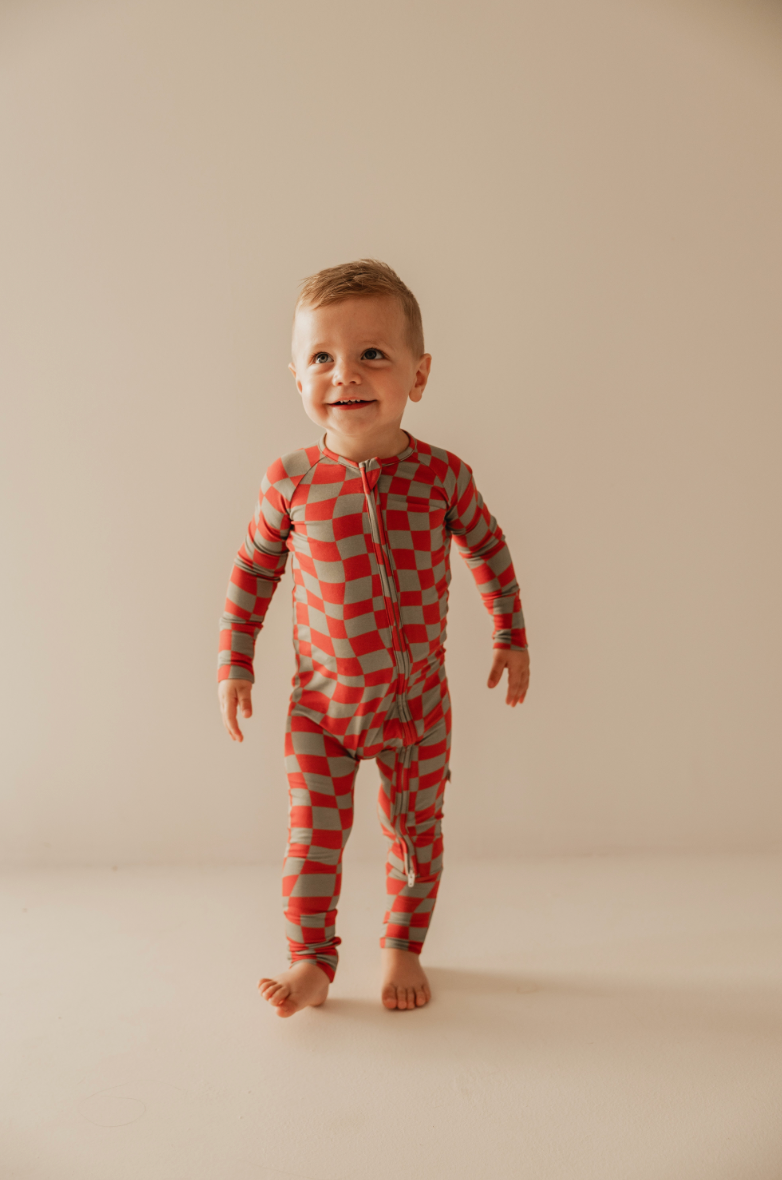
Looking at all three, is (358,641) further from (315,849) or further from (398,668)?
(315,849)

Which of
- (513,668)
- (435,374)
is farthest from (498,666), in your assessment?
(435,374)

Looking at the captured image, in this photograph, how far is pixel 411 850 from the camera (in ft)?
3.31

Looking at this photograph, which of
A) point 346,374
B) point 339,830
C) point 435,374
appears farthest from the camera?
point 435,374

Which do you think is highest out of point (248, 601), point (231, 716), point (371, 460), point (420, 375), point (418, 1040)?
point (420, 375)

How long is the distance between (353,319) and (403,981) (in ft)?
2.46

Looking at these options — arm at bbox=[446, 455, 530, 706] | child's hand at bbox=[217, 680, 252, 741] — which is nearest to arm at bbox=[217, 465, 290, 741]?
child's hand at bbox=[217, 680, 252, 741]

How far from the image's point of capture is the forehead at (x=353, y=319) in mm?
863

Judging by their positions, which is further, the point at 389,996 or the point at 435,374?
the point at 435,374

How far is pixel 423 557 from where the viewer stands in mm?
944

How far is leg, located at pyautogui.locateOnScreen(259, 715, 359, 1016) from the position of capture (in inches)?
37.4

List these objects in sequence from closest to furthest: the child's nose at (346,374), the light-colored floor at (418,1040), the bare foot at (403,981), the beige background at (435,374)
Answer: the light-colored floor at (418,1040) → the child's nose at (346,374) → the bare foot at (403,981) → the beige background at (435,374)

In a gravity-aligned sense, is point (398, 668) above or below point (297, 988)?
above

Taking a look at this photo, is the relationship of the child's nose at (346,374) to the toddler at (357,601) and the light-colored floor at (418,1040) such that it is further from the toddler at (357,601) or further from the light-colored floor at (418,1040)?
the light-colored floor at (418,1040)

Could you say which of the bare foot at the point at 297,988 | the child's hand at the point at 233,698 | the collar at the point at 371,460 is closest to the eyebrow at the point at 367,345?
the collar at the point at 371,460
